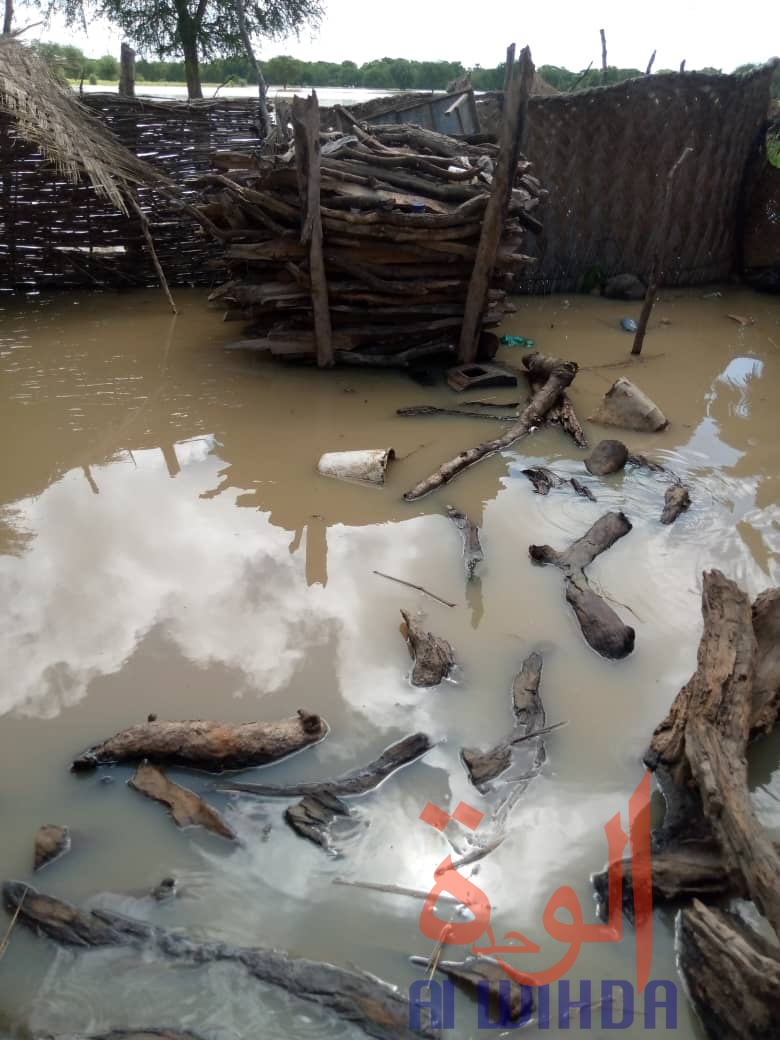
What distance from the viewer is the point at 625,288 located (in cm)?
831

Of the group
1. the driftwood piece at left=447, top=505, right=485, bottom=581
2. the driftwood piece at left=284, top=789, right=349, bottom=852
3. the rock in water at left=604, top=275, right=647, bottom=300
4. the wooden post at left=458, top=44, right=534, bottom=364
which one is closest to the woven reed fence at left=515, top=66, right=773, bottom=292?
the rock in water at left=604, top=275, right=647, bottom=300

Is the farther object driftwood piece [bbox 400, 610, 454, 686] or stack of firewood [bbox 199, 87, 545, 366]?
stack of firewood [bbox 199, 87, 545, 366]

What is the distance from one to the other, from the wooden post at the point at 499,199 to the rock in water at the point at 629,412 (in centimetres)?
128

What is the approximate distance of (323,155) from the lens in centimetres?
571

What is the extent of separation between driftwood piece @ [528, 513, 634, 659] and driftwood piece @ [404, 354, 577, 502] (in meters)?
0.80

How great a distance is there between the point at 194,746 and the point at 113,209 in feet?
22.7

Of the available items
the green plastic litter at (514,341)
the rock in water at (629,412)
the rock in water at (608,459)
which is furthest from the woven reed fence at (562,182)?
the rock in water at (608,459)

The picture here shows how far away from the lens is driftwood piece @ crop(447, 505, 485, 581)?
3.52m

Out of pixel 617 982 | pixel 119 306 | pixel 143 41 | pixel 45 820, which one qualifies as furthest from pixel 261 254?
pixel 143 41

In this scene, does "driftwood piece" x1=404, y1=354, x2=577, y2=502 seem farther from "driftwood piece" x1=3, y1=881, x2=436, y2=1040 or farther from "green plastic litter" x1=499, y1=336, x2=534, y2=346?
"driftwood piece" x1=3, y1=881, x2=436, y2=1040

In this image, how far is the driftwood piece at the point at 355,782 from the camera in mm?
2357

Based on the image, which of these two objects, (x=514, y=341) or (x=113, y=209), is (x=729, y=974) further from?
(x=113, y=209)

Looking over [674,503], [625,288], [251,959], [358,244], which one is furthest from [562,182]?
[251,959]

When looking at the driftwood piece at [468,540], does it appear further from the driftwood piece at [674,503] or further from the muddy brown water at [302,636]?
the driftwood piece at [674,503]
